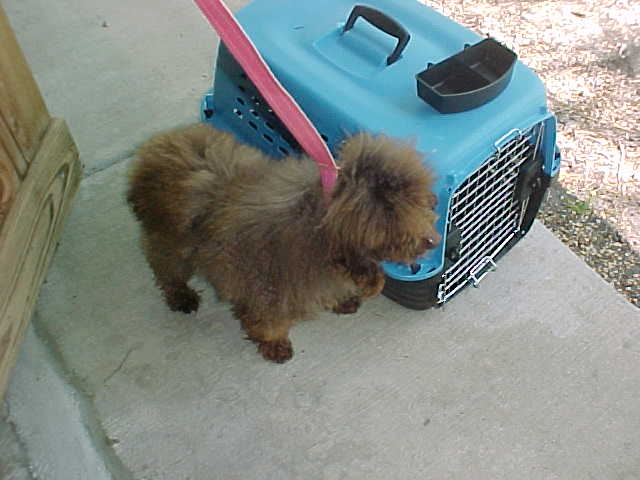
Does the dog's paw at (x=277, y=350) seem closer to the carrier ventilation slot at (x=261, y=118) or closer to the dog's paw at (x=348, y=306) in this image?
the dog's paw at (x=348, y=306)

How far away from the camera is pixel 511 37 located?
309cm

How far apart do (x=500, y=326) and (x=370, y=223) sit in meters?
0.91

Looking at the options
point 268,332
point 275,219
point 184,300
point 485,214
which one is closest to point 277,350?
point 268,332

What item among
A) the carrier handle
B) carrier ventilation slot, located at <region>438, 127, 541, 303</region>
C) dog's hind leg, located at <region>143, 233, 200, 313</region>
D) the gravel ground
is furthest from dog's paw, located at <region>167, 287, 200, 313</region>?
the gravel ground

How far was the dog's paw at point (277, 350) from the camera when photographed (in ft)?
6.54

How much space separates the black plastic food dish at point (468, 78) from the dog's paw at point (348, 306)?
0.71 m

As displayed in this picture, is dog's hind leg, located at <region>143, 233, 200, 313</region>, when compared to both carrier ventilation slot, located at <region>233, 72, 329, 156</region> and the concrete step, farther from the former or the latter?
carrier ventilation slot, located at <region>233, 72, 329, 156</region>

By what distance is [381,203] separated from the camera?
141 centimetres

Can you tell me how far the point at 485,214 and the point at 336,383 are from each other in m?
0.68

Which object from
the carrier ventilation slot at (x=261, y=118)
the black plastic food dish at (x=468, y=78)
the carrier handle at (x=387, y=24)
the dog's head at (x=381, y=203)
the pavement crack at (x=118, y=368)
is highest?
the carrier handle at (x=387, y=24)

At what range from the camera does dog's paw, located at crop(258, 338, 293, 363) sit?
1992 mm

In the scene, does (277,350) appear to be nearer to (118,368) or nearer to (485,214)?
(118,368)

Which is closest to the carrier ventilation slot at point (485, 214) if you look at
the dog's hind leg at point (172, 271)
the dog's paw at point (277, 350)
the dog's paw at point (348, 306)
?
the dog's paw at point (348, 306)

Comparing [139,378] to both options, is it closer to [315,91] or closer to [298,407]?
[298,407]
